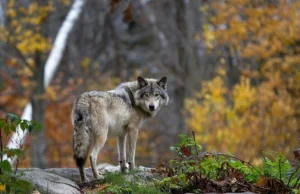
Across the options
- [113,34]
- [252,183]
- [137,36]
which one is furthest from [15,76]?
[252,183]

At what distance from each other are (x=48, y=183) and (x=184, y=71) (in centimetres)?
2234

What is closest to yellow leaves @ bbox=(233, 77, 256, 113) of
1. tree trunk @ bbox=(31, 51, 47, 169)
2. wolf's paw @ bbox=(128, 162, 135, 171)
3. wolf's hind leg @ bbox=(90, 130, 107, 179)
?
tree trunk @ bbox=(31, 51, 47, 169)

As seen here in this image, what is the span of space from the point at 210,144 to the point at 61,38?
7.14m

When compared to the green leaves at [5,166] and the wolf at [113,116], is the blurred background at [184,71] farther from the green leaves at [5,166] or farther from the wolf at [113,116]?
the green leaves at [5,166]

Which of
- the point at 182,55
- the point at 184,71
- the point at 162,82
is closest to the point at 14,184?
the point at 162,82

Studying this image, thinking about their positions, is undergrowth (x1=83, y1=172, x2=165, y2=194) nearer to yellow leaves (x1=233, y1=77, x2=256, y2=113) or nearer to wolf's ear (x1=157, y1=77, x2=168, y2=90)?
wolf's ear (x1=157, y1=77, x2=168, y2=90)

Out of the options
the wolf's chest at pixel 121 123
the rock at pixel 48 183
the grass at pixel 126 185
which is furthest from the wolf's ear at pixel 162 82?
the rock at pixel 48 183

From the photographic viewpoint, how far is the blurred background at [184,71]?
2094 centimetres

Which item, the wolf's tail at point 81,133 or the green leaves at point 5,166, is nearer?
the green leaves at point 5,166

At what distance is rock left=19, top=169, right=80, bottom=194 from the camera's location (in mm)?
7250

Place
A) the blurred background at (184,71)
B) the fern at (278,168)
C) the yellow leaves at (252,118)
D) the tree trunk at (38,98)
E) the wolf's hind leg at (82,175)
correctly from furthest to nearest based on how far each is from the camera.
→ the blurred background at (184,71), the yellow leaves at (252,118), the tree trunk at (38,98), the wolf's hind leg at (82,175), the fern at (278,168)

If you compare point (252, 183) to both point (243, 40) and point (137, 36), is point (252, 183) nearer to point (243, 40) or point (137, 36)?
point (243, 40)

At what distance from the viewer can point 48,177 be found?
7742 mm

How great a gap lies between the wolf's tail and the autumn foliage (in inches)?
455
